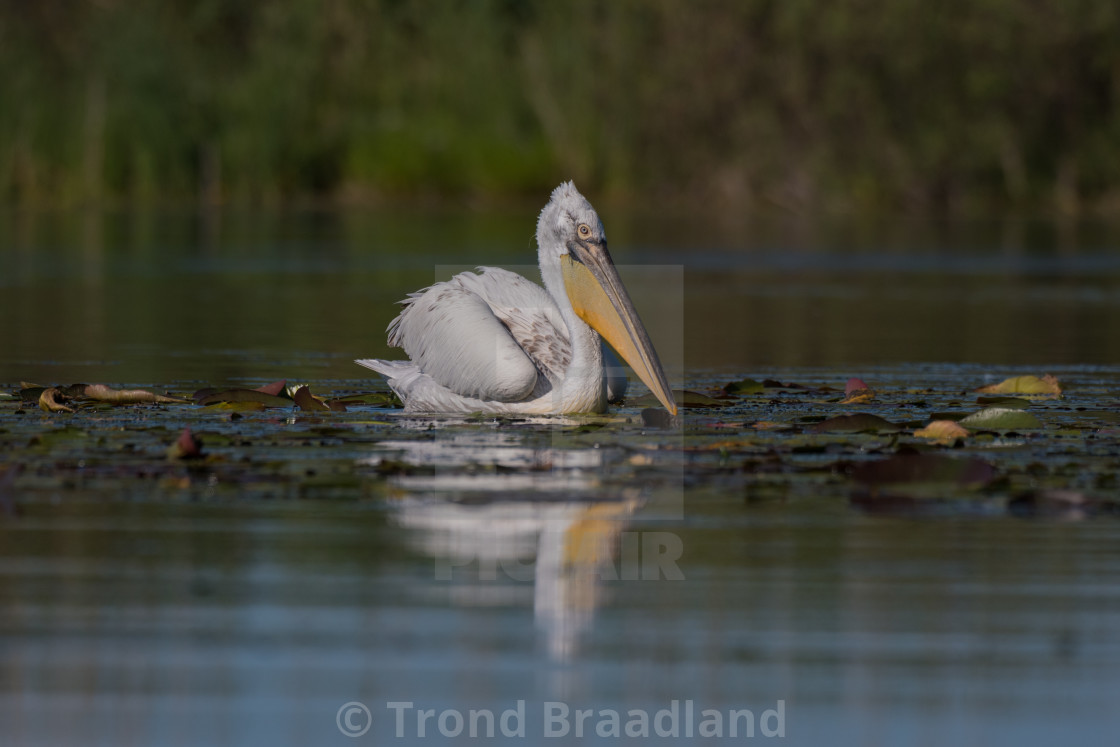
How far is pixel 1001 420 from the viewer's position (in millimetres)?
7652

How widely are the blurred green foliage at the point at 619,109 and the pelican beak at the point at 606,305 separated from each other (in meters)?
20.7

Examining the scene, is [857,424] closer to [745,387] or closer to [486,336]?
[745,387]

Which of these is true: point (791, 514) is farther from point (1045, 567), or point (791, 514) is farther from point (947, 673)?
point (947, 673)

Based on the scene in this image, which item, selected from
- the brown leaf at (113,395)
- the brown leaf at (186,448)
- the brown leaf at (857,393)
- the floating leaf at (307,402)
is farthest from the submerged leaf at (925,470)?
the brown leaf at (113,395)

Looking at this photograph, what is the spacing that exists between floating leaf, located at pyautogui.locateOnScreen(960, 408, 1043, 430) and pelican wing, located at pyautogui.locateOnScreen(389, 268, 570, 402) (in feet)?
5.92

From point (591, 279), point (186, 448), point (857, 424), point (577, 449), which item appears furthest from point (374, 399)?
point (857, 424)

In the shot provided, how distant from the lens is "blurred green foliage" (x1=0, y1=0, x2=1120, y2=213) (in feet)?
93.9

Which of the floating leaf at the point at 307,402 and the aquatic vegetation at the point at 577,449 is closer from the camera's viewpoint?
the aquatic vegetation at the point at 577,449

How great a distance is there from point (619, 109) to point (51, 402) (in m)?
22.2

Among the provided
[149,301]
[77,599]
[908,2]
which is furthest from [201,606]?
[908,2]

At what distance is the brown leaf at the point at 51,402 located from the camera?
7.96m

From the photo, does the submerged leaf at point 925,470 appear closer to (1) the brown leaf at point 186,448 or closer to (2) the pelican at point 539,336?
(2) the pelican at point 539,336

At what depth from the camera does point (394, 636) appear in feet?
14.8

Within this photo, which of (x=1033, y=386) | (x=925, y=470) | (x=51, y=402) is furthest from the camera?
(x=1033, y=386)
